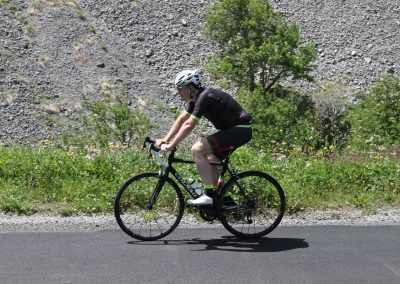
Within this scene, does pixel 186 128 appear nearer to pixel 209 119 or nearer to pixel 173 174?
pixel 209 119

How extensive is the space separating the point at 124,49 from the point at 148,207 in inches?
973

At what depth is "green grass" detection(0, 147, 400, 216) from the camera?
31.6ft

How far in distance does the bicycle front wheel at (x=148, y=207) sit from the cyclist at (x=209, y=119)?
1.38ft

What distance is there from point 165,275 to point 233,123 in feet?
6.57

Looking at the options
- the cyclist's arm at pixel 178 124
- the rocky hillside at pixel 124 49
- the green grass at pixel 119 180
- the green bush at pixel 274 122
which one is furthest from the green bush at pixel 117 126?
the cyclist's arm at pixel 178 124

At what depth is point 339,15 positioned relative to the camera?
37125 mm

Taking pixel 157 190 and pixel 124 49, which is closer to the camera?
pixel 157 190

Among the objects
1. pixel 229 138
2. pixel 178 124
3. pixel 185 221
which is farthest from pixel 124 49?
pixel 229 138

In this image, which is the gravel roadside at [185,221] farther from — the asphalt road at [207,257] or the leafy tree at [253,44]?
the leafy tree at [253,44]

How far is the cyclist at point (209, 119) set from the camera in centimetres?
823

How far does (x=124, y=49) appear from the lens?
32.8 m

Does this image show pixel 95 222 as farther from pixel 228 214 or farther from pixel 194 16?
pixel 194 16

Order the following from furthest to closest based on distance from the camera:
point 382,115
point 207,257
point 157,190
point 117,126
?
point 382,115 → point 117,126 → point 157,190 → point 207,257

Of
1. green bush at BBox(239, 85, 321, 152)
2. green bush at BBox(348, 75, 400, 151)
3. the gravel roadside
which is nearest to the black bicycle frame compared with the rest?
the gravel roadside
